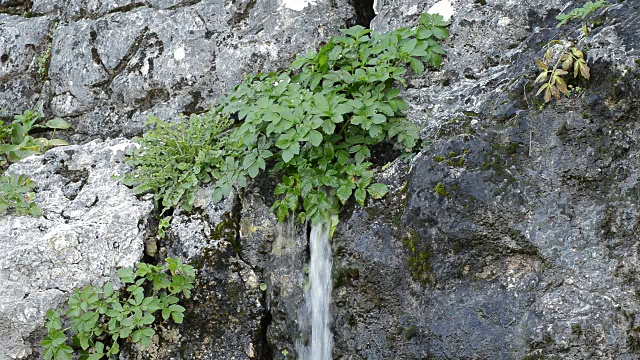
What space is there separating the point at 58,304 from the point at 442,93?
236 centimetres

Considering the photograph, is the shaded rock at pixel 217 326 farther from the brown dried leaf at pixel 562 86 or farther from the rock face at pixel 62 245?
the brown dried leaf at pixel 562 86

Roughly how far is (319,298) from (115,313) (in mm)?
1046

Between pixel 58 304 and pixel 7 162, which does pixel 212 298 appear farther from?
pixel 7 162

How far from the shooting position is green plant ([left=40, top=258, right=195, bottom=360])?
3479 millimetres

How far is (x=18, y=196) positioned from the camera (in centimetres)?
393

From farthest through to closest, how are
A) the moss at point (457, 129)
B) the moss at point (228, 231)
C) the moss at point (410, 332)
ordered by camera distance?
1. the moss at point (228, 231)
2. the moss at point (457, 129)
3. the moss at point (410, 332)

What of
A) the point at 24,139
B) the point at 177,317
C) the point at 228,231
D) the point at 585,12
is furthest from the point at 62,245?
the point at 585,12

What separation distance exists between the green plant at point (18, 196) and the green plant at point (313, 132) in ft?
1.90

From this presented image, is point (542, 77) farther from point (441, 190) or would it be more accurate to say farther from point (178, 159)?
point (178, 159)

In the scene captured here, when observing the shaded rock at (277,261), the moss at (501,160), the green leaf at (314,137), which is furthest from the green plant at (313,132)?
the moss at (501,160)

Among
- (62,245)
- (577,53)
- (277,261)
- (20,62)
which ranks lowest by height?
(277,261)

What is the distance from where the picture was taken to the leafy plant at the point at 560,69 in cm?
314

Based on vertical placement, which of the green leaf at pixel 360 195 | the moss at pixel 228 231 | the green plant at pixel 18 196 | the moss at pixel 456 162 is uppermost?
the moss at pixel 456 162

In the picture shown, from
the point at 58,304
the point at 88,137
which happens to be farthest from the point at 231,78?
the point at 58,304
